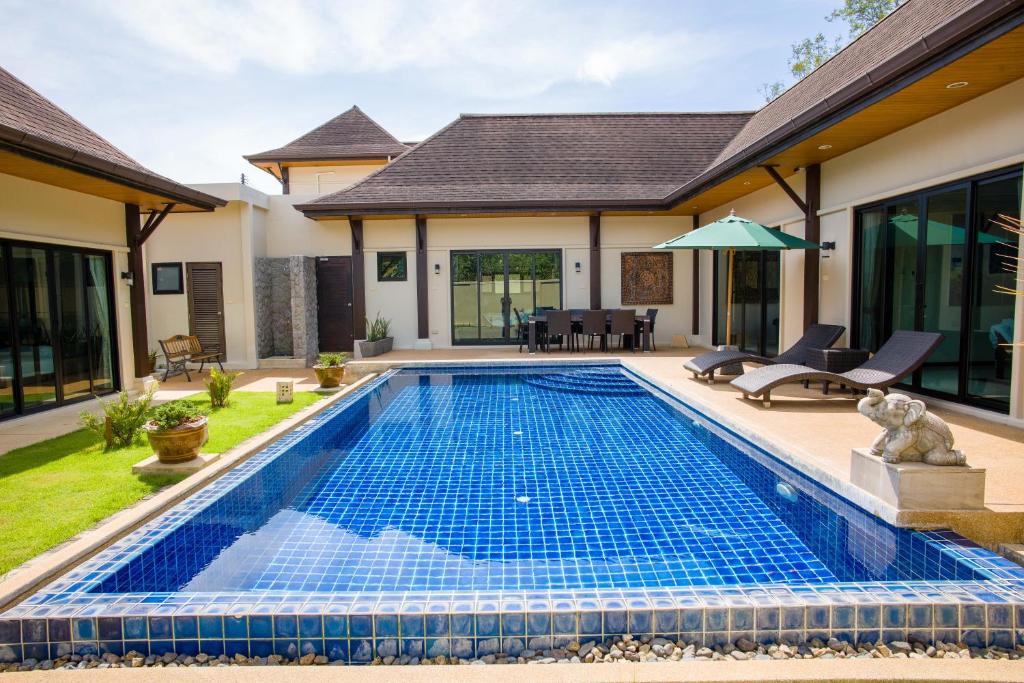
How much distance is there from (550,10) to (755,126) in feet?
16.3

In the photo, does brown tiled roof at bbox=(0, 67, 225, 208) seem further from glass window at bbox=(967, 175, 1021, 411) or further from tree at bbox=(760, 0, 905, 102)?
tree at bbox=(760, 0, 905, 102)

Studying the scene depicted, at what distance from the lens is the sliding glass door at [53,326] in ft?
23.6

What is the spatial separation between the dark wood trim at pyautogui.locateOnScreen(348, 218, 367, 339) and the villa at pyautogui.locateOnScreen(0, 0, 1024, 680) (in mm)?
80

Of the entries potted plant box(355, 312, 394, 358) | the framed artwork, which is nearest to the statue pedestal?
→ potted plant box(355, 312, 394, 358)

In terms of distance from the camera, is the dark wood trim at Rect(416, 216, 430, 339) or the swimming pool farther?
the dark wood trim at Rect(416, 216, 430, 339)

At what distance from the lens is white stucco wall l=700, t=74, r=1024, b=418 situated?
5609mm

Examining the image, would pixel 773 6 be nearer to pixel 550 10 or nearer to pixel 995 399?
pixel 550 10

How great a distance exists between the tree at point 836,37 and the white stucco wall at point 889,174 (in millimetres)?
17154

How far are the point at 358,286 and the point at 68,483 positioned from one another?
9.16 meters

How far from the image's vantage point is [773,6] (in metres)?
15.7

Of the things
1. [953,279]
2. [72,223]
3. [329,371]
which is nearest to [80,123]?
[72,223]

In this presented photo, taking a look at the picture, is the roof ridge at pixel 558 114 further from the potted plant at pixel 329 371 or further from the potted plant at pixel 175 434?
the potted plant at pixel 175 434

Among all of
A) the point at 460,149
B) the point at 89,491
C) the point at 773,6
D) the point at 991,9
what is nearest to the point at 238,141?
the point at 460,149

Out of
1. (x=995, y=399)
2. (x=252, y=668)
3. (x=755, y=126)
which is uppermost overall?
(x=755, y=126)
